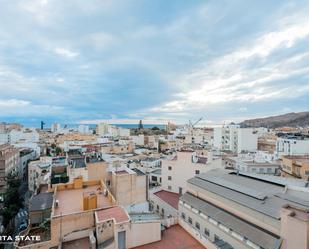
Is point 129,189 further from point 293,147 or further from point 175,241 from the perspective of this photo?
point 293,147

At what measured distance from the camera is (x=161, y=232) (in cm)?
1291

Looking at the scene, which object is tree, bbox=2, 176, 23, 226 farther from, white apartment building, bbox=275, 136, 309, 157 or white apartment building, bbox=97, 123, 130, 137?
white apartment building, bbox=97, 123, 130, 137

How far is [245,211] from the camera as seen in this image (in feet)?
47.2

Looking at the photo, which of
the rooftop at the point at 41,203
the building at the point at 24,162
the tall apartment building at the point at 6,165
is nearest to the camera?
the rooftop at the point at 41,203

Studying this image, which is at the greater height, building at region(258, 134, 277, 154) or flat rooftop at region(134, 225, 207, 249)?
building at region(258, 134, 277, 154)

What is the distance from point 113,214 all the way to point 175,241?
142 inches

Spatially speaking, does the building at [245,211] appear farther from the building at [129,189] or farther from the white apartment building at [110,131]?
the white apartment building at [110,131]

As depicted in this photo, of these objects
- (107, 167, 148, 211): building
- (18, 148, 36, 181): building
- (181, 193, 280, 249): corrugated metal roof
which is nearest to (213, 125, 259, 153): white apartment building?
(107, 167, 148, 211): building

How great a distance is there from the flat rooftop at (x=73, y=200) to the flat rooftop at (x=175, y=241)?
402 centimetres

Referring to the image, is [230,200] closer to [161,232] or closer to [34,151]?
[161,232]

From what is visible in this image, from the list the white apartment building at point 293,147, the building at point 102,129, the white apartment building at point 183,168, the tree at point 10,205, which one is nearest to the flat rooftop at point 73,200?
the tree at point 10,205

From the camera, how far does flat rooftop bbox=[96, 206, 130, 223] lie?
11523mm

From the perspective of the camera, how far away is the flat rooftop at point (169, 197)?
23.8 metres

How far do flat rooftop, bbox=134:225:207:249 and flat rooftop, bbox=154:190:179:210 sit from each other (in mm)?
9670
